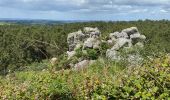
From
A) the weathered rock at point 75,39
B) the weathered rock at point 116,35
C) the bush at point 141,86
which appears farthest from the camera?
the weathered rock at point 75,39

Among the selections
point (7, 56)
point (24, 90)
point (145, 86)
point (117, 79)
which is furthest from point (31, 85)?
point (7, 56)

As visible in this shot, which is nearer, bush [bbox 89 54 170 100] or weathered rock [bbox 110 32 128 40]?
bush [bbox 89 54 170 100]

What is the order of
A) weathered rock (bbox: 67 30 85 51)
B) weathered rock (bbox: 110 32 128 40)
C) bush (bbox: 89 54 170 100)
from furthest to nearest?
1. weathered rock (bbox: 67 30 85 51)
2. weathered rock (bbox: 110 32 128 40)
3. bush (bbox: 89 54 170 100)

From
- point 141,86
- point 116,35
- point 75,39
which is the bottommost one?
point 75,39

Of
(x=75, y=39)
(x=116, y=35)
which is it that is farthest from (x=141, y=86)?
(x=75, y=39)

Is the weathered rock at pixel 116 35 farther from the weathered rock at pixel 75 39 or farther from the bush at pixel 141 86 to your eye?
the bush at pixel 141 86

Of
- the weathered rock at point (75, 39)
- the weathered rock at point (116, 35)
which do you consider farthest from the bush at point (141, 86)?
the weathered rock at point (75, 39)

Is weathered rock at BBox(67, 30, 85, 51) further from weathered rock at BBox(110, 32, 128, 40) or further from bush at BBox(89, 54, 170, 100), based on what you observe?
bush at BBox(89, 54, 170, 100)

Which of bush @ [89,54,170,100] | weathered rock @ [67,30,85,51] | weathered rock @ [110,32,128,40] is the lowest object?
weathered rock @ [67,30,85,51]

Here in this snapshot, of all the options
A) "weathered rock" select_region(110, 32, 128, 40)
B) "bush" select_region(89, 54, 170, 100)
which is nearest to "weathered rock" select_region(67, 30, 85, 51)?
"weathered rock" select_region(110, 32, 128, 40)

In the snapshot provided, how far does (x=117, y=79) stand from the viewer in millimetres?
6340

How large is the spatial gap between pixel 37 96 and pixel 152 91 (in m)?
1.92

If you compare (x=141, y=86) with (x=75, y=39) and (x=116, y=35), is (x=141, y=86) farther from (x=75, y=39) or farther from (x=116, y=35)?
(x=75, y=39)

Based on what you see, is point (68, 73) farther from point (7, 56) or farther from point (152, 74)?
point (7, 56)
